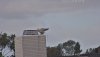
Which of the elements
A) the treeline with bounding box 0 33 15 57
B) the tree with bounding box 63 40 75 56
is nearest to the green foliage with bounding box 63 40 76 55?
the tree with bounding box 63 40 75 56

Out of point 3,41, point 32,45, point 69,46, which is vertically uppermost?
point 69,46

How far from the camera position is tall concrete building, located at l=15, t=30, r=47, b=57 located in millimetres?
50719

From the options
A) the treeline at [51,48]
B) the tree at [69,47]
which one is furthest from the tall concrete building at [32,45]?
the tree at [69,47]

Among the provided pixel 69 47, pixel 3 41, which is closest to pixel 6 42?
pixel 3 41

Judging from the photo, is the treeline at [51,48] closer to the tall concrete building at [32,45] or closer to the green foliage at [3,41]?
the green foliage at [3,41]

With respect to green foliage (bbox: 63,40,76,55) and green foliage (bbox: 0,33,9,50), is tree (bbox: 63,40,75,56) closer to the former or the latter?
green foliage (bbox: 63,40,76,55)

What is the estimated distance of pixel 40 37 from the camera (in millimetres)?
50750

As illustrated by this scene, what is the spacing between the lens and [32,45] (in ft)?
167

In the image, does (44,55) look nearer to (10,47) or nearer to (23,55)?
(23,55)

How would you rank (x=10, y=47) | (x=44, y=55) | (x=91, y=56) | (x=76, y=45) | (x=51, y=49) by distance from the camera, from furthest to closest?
(x=76, y=45) < (x=51, y=49) < (x=10, y=47) < (x=91, y=56) < (x=44, y=55)

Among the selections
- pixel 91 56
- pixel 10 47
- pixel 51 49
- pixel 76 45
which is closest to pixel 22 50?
pixel 91 56

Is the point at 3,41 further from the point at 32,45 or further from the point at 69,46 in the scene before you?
the point at 69,46

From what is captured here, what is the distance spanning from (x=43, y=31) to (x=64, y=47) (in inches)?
3107

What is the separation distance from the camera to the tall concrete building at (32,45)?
50.7m
